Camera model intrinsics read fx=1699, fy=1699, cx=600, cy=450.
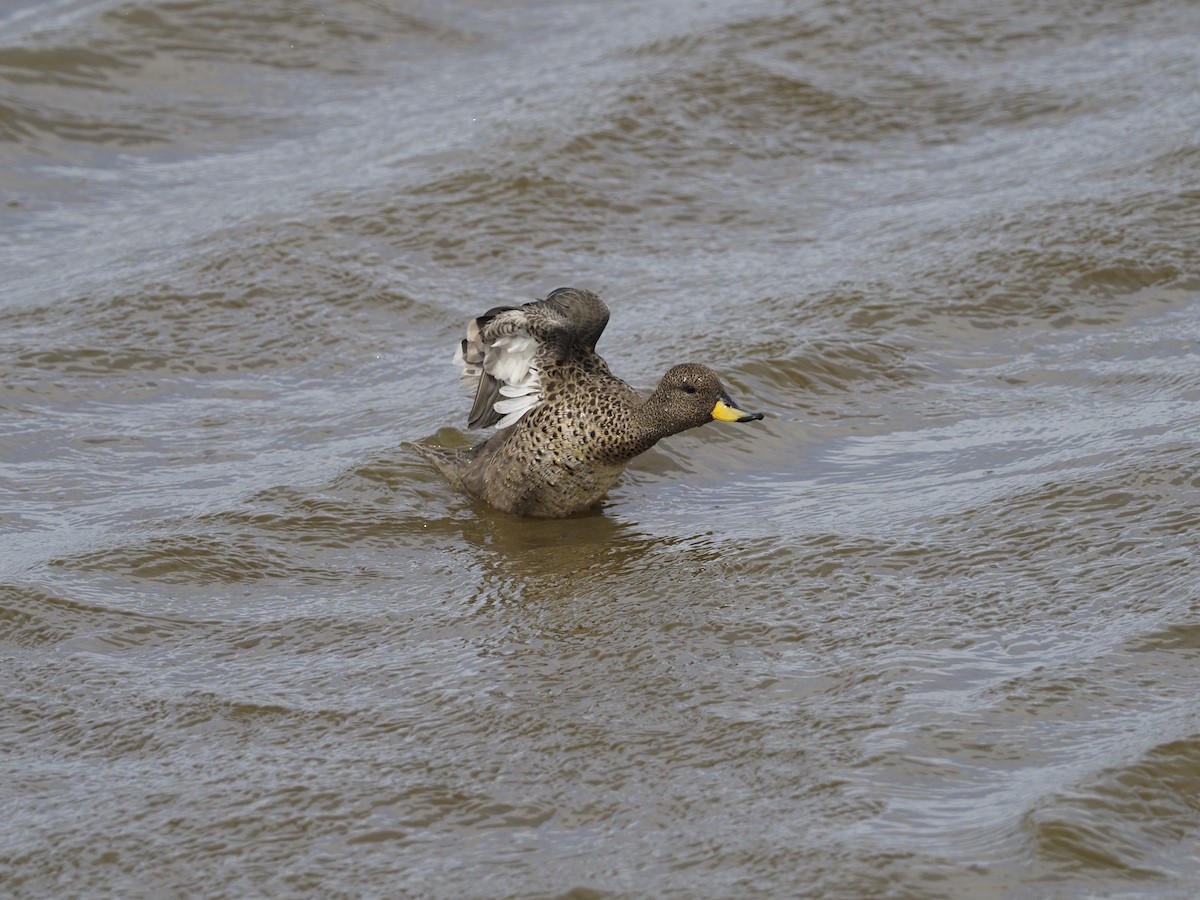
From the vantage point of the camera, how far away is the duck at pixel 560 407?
6.64 metres

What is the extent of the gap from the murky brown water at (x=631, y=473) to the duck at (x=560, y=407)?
0.17 m

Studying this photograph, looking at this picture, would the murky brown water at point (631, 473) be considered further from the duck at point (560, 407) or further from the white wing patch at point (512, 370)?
the white wing patch at point (512, 370)

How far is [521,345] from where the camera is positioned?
6.75 metres

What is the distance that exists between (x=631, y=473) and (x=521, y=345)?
870 millimetres

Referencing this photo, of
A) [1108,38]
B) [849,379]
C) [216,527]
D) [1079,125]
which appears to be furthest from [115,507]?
[1108,38]

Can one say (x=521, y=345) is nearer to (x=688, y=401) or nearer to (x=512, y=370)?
(x=512, y=370)

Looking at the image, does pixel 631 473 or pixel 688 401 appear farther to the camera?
pixel 631 473

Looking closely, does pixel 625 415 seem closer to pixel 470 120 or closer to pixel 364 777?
pixel 364 777

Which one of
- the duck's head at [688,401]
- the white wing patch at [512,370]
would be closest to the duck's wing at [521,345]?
the white wing patch at [512,370]

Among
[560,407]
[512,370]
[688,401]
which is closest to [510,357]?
[512,370]

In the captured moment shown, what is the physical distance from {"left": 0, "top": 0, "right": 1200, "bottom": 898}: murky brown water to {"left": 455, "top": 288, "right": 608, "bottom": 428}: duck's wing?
0.47 m

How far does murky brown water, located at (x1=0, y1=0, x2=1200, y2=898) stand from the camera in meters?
4.52

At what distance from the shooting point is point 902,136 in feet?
36.6

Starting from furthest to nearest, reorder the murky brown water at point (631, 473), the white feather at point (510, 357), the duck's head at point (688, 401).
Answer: the white feather at point (510, 357)
the duck's head at point (688, 401)
the murky brown water at point (631, 473)
